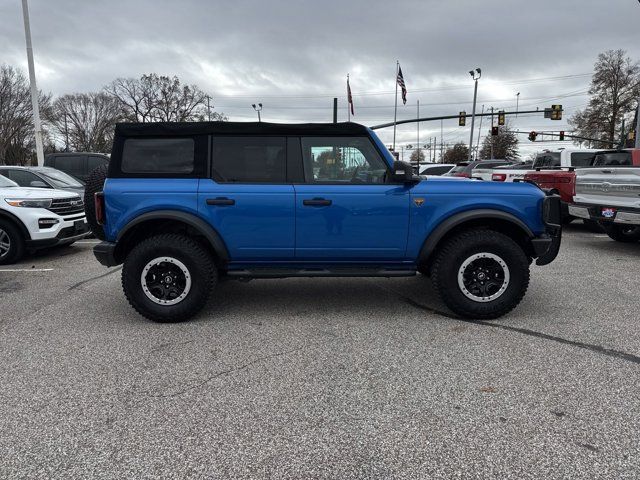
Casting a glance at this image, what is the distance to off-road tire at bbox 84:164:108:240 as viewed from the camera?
4551 mm

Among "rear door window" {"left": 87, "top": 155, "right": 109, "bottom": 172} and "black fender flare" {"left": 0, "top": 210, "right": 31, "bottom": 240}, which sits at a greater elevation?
"rear door window" {"left": 87, "top": 155, "right": 109, "bottom": 172}

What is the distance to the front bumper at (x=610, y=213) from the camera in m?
7.10

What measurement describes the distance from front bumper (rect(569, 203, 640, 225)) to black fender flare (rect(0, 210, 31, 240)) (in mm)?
9269

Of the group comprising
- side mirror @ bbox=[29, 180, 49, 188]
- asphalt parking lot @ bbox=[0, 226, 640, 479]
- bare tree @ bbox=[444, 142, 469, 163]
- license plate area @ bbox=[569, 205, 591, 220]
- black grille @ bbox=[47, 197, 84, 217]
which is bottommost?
asphalt parking lot @ bbox=[0, 226, 640, 479]

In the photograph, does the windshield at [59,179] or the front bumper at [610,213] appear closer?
the front bumper at [610,213]

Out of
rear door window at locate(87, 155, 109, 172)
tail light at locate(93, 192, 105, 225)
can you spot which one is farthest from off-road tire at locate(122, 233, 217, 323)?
rear door window at locate(87, 155, 109, 172)

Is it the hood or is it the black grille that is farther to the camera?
the black grille

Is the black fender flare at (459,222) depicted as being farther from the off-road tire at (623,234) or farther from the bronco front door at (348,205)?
the off-road tire at (623,234)

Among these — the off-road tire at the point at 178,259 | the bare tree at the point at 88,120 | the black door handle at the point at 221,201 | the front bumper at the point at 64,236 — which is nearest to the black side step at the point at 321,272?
the off-road tire at the point at 178,259

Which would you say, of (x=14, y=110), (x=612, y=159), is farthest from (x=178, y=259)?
(x=14, y=110)

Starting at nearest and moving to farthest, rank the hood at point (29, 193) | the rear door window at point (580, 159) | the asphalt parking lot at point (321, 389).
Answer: the asphalt parking lot at point (321, 389) → the hood at point (29, 193) → the rear door window at point (580, 159)

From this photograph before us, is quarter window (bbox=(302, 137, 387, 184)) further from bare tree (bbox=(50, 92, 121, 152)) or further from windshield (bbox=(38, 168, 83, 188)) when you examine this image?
bare tree (bbox=(50, 92, 121, 152))

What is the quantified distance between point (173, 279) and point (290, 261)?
3.65 feet

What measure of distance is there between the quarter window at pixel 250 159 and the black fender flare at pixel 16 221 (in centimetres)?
459
